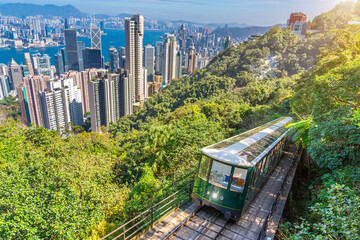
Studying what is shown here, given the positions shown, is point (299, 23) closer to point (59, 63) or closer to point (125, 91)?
point (125, 91)

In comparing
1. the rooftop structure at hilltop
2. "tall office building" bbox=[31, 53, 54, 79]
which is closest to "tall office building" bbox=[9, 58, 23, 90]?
"tall office building" bbox=[31, 53, 54, 79]

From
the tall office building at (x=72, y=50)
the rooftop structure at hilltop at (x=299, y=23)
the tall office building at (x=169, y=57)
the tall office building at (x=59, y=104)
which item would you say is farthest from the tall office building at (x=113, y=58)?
the rooftop structure at hilltop at (x=299, y=23)

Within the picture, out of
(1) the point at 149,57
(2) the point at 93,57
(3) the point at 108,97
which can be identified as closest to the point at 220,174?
(3) the point at 108,97

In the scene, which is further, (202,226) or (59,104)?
(59,104)

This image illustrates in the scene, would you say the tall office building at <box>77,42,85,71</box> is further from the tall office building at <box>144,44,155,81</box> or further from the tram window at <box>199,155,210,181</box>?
the tram window at <box>199,155,210,181</box>

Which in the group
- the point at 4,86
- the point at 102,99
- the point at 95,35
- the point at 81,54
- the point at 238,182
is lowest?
the point at 4,86

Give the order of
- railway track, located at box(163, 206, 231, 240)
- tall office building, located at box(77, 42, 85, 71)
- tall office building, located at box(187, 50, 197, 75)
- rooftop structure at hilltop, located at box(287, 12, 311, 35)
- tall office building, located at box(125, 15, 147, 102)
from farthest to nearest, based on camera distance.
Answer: tall office building, located at box(187, 50, 197, 75), tall office building, located at box(77, 42, 85, 71), tall office building, located at box(125, 15, 147, 102), rooftop structure at hilltop, located at box(287, 12, 311, 35), railway track, located at box(163, 206, 231, 240)
